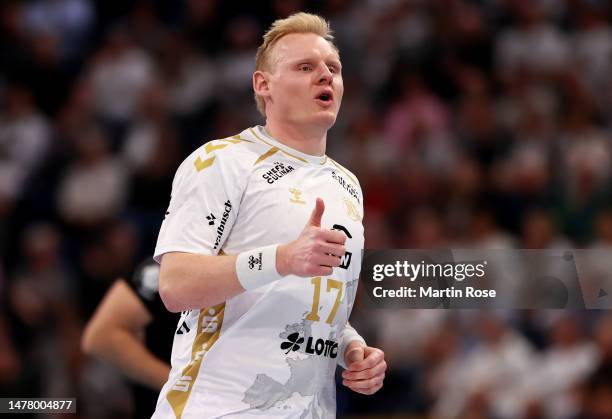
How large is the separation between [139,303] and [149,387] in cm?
49

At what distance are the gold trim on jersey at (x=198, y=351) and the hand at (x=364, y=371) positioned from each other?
1.98ft

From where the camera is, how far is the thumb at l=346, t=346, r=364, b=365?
4.18 meters

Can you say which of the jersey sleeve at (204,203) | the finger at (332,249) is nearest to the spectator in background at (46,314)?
the jersey sleeve at (204,203)

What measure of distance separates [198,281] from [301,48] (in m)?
1.23

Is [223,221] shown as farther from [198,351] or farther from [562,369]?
[562,369]

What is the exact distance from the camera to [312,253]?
11.4 ft

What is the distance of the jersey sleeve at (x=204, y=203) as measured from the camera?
3.82 m

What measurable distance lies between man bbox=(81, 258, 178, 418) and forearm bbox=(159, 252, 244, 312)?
174 centimetres

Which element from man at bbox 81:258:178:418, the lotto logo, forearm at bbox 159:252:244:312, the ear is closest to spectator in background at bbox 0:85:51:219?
man at bbox 81:258:178:418

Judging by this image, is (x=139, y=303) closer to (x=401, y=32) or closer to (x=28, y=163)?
(x=28, y=163)

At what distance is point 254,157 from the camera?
4129 mm

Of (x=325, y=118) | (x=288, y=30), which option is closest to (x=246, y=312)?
(x=325, y=118)

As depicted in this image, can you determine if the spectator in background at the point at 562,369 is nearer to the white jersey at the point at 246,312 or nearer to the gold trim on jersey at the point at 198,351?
the white jersey at the point at 246,312

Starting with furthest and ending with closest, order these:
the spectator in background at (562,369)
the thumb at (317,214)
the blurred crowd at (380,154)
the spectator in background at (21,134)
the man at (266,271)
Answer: the spectator in background at (21,134)
the blurred crowd at (380,154)
the spectator in background at (562,369)
the man at (266,271)
the thumb at (317,214)
